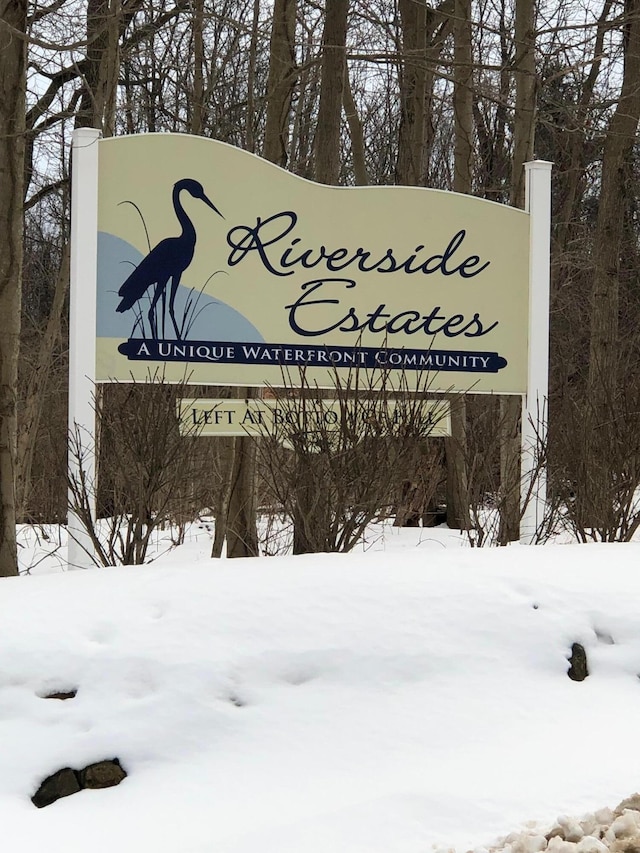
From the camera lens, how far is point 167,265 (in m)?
7.46

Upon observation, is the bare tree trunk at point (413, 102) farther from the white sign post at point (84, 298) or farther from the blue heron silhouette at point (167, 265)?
the white sign post at point (84, 298)

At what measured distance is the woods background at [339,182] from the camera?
6.71 meters

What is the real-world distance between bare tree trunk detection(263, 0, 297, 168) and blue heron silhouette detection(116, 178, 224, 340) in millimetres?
3490

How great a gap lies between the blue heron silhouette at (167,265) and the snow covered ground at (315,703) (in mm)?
2612

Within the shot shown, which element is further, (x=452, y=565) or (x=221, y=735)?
(x=452, y=565)

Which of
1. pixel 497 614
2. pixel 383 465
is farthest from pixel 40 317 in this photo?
pixel 497 614

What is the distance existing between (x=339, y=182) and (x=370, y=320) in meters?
9.98

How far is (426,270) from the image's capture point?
27.1 feet

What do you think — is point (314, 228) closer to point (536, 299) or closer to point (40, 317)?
point (536, 299)

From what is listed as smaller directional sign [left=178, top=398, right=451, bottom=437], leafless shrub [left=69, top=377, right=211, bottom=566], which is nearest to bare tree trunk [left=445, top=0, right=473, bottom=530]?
smaller directional sign [left=178, top=398, right=451, bottom=437]

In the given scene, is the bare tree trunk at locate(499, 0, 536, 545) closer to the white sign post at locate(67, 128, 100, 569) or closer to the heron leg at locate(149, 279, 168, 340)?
the heron leg at locate(149, 279, 168, 340)

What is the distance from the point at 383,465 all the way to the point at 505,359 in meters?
2.46

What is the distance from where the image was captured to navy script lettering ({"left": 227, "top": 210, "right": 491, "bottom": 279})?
777cm

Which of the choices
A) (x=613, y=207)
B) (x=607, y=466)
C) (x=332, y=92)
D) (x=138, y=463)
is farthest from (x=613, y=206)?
(x=138, y=463)
